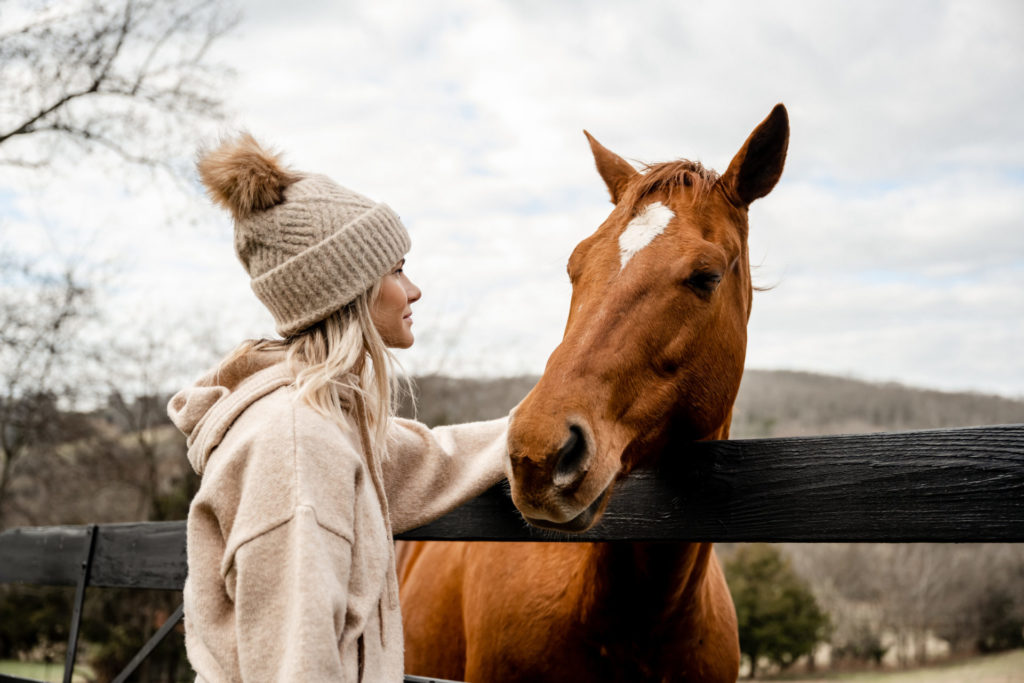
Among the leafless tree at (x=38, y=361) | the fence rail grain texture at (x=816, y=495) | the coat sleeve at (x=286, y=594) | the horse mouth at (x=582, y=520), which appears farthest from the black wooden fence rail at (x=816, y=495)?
the leafless tree at (x=38, y=361)

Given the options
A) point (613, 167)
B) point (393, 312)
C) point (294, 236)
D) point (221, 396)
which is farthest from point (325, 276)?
point (613, 167)

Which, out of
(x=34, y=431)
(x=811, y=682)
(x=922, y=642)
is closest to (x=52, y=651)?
(x=34, y=431)

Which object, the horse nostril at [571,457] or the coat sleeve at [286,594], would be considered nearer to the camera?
the coat sleeve at [286,594]

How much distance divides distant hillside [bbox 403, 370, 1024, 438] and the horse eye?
12619 millimetres

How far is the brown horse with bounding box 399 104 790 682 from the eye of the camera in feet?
5.46

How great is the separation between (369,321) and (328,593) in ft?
2.28

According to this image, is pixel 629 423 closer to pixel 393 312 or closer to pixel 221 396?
pixel 393 312

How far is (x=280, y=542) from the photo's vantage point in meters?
1.49

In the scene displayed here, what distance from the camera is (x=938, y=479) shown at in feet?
4.98

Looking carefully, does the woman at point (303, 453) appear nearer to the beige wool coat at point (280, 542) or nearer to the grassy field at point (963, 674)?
the beige wool coat at point (280, 542)

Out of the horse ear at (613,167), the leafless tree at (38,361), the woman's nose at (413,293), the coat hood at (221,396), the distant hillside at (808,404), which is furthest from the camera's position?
the distant hillside at (808,404)

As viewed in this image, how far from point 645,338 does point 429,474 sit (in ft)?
2.51

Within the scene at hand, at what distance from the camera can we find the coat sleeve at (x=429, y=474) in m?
2.14

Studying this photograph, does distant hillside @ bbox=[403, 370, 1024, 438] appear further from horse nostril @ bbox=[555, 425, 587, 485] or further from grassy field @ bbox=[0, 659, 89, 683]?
horse nostril @ bbox=[555, 425, 587, 485]
